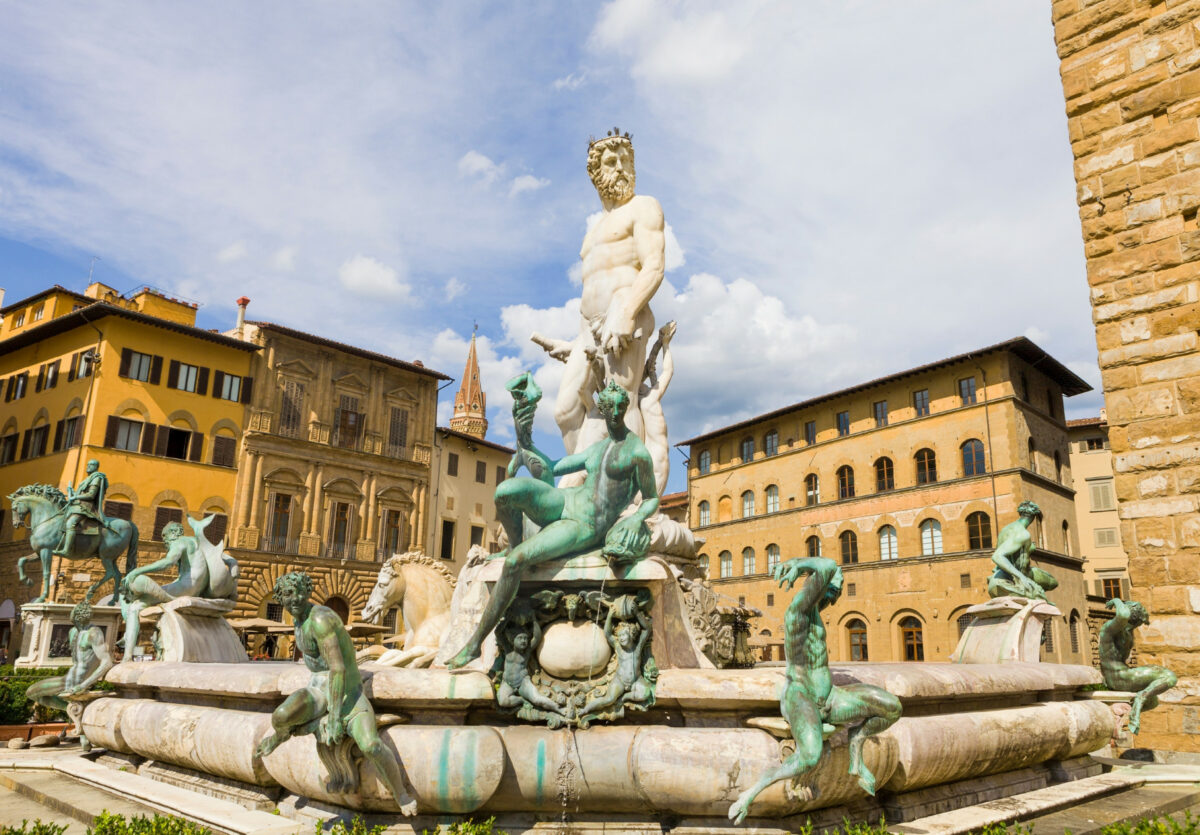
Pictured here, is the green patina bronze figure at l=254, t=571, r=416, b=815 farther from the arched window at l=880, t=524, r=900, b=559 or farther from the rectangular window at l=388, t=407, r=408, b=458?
Answer: the arched window at l=880, t=524, r=900, b=559

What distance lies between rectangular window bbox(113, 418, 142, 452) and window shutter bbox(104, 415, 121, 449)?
7cm

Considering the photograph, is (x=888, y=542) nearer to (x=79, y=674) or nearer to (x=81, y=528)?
(x=81, y=528)

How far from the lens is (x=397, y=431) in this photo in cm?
4216

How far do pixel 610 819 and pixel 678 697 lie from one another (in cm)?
70

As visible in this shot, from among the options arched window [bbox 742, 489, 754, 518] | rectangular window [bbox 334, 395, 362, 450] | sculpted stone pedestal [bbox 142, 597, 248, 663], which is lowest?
sculpted stone pedestal [bbox 142, 597, 248, 663]

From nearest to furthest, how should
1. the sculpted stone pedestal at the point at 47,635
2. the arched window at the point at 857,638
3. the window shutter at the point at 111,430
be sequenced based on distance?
1. the sculpted stone pedestal at the point at 47,635
2. the window shutter at the point at 111,430
3. the arched window at the point at 857,638

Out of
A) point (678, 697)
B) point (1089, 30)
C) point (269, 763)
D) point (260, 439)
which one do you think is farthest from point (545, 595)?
point (260, 439)

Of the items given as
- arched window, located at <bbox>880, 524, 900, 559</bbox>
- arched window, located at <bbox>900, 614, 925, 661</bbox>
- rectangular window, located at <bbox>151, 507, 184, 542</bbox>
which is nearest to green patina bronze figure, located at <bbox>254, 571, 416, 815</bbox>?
rectangular window, located at <bbox>151, 507, 184, 542</bbox>

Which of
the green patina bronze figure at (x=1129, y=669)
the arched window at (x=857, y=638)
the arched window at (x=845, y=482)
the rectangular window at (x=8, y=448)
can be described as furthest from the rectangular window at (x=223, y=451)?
the green patina bronze figure at (x=1129, y=669)

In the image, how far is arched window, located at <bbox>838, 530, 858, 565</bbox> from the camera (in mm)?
41781

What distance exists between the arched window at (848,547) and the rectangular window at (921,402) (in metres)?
6.58

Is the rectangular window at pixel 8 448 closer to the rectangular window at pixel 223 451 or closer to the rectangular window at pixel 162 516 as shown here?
the rectangular window at pixel 162 516

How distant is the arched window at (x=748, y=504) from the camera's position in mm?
47375

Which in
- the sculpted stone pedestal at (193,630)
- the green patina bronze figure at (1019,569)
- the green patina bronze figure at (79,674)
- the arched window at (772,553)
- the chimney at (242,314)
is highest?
the chimney at (242,314)
